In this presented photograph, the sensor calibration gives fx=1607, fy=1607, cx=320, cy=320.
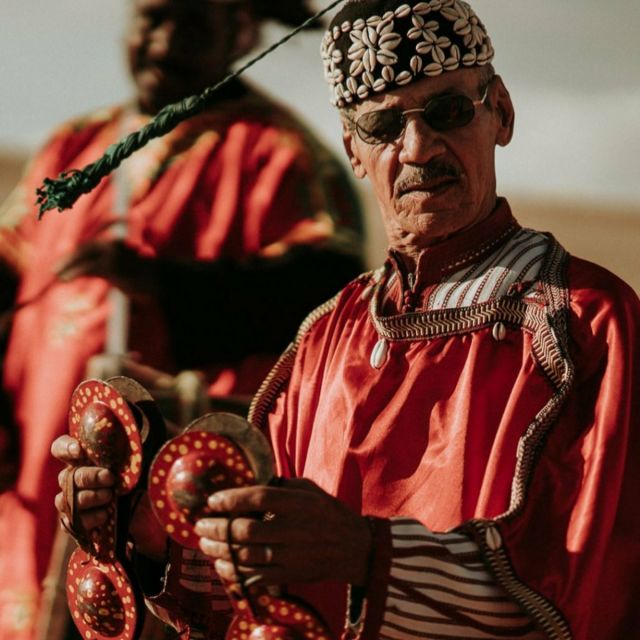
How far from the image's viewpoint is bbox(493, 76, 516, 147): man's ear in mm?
2215

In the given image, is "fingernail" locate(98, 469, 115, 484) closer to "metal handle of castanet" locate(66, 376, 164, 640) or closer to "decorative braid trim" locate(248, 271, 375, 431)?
"metal handle of castanet" locate(66, 376, 164, 640)

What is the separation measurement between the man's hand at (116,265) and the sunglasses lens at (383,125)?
7.30 ft

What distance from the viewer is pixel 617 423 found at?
1.92 m

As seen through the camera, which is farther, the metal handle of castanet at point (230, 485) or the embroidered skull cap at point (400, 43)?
the embroidered skull cap at point (400, 43)

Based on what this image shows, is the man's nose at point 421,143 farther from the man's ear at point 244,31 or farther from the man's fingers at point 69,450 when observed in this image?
the man's ear at point 244,31

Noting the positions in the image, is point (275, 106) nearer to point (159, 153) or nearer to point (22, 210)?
point (159, 153)

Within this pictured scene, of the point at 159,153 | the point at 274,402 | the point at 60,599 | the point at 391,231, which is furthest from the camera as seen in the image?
the point at 159,153

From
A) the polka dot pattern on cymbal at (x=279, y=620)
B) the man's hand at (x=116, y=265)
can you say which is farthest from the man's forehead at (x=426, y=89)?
the man's hand at (x=116, y=265)

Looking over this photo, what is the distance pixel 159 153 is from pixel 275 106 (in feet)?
1.22

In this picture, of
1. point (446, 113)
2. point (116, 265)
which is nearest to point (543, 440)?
point (446, 113)

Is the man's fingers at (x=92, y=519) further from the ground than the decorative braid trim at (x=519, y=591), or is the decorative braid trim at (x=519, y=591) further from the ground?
the man's fingers at (x=92, y=519)

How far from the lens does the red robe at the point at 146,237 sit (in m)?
4.36

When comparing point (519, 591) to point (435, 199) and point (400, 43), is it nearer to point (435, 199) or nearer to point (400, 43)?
point (435, 199)

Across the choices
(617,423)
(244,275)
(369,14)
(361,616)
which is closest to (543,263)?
(617,423)
